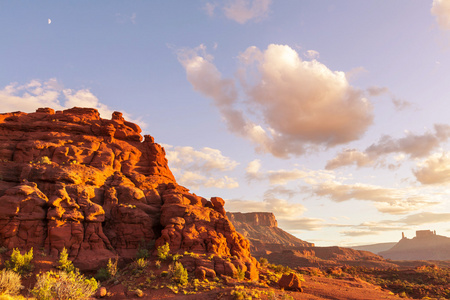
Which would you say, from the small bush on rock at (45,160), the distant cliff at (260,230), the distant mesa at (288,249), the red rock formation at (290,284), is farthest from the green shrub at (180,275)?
the distant cliff at (260,230)

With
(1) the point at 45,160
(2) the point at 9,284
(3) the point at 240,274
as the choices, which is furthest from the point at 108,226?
(3) the point at 240,274

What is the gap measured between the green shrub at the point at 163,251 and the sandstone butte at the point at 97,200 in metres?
1.12

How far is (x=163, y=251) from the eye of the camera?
2825 centimetres

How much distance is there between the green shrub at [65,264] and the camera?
2456 cm

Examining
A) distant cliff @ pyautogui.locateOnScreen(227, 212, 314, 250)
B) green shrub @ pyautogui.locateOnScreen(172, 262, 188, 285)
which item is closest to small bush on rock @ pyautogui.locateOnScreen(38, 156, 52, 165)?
green shrub @ pyautogui.locateOnScreen(172, 262, 188, 285)

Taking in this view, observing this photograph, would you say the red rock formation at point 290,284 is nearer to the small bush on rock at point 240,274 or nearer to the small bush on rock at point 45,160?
the small bush on rock at point 240,274

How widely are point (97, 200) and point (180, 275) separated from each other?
13056 mm

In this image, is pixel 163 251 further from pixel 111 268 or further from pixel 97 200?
pixel 97 200

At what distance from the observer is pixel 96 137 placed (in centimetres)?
3966

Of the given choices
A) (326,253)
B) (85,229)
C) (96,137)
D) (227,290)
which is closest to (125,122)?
(96,137)

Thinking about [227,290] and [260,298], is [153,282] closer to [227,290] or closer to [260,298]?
[227,290]

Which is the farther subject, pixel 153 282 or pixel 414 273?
pixel 414 273

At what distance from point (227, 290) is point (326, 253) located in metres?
120

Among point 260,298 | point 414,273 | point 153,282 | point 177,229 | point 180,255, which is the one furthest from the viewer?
point 414,273
